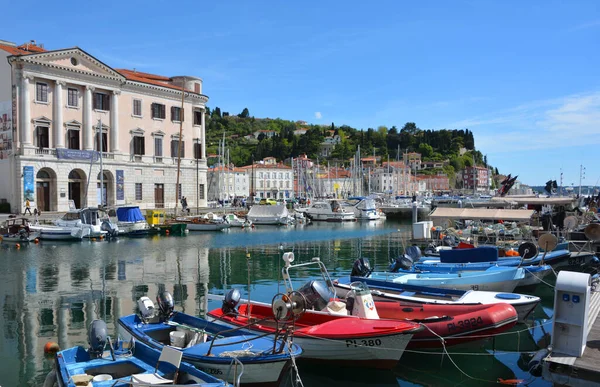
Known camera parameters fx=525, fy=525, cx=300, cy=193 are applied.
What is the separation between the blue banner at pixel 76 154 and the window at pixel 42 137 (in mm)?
1173

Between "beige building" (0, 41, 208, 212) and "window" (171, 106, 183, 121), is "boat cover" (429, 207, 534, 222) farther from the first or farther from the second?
"window" (171, 106, 183, 121)

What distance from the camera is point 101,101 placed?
50.0 meters

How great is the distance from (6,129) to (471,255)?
40587 mm

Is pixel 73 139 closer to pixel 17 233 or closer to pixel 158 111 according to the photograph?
pixel 158 111

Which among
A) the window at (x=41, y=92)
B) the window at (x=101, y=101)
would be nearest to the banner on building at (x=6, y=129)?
the window at (x=41, y=92)

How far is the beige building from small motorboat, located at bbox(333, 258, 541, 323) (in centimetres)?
3542

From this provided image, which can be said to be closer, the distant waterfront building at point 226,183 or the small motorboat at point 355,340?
the small motorboat at point 355,340

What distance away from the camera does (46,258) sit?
2906cm

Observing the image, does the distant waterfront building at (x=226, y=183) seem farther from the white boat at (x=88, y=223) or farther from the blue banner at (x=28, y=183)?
the white boat at (x=88, y=223)

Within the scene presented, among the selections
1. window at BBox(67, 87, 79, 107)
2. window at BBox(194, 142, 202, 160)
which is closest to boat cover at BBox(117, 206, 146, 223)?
window at BBox(67, 87, 79, 107)

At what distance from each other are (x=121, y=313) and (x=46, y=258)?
595 inches

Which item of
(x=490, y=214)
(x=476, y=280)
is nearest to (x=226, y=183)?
(x=490, y=214)

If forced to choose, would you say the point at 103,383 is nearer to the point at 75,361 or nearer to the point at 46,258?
the point at 75,361

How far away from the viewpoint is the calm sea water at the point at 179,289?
1146 centimetres
